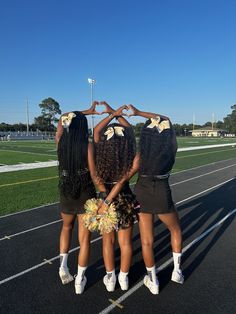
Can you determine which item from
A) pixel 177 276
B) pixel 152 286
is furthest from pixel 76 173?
pixel 177 276

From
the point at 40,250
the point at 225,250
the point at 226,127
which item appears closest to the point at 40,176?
the point at 40,250

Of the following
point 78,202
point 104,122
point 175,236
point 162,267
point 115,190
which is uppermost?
point 104,122

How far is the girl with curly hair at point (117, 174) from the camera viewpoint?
3.19 m

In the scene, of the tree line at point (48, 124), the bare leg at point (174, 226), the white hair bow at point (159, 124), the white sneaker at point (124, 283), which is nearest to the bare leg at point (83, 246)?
the white sneaker at point (124, 283)

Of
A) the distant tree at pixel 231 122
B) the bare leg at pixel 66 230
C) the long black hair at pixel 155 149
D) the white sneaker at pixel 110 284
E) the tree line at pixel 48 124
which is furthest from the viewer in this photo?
the distant tree at pixel 231 122

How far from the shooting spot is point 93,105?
141 inches

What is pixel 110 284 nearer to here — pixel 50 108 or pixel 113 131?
pixel 113 131

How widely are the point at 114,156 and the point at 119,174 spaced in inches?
8.0

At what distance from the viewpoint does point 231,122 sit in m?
132

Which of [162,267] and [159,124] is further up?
[159,124]

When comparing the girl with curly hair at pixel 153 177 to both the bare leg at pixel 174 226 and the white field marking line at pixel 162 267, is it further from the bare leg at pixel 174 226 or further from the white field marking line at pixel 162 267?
the white field marking line at pixel 162 267

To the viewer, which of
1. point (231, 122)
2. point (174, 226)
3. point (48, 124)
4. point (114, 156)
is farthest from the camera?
point (231, 122)

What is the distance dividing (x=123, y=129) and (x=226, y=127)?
13774 centimetres

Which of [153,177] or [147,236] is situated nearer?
[153,177]
